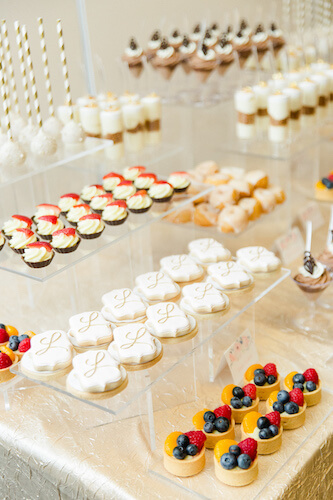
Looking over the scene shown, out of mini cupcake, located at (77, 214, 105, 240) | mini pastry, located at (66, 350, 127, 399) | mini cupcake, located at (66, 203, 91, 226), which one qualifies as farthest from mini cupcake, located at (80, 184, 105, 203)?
mini pastry, located at (66, 350, 127, 399)

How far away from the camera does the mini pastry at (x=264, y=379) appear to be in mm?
1903

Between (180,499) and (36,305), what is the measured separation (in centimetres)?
121

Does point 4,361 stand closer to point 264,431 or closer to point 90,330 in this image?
point 90,330

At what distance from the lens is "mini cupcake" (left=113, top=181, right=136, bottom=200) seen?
8.03 feet

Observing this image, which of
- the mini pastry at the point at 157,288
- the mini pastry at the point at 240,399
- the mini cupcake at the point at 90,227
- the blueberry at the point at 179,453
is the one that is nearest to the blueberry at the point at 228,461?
the blueberry at the point at 179,453

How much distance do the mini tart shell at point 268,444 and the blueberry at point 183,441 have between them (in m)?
0.17

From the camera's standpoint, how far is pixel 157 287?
79.8 inches

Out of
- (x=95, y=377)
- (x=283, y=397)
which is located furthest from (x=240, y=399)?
(x=95, y=377)

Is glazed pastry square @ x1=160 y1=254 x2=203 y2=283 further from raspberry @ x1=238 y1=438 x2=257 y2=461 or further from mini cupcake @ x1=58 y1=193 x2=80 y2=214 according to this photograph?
raspberry @ x1=238 y1=438 x2=257 y2=461

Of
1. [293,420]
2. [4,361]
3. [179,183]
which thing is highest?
[179,183]

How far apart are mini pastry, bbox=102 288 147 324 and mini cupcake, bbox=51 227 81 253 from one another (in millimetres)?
238

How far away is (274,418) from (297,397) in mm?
130

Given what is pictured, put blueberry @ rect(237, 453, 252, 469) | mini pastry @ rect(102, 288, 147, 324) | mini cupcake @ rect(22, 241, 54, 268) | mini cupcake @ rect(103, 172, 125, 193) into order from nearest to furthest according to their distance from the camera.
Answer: blueberry @ rect(237, 453, 252, 469) < mini pastry @ rect(102, 288, 147, 324) < mini cupcake @ rect(22, 241, 54, 268) < mini cupcake @ rect(103, 172, 125, 193)

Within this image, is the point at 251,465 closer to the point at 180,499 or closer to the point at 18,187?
the point at 180,499
